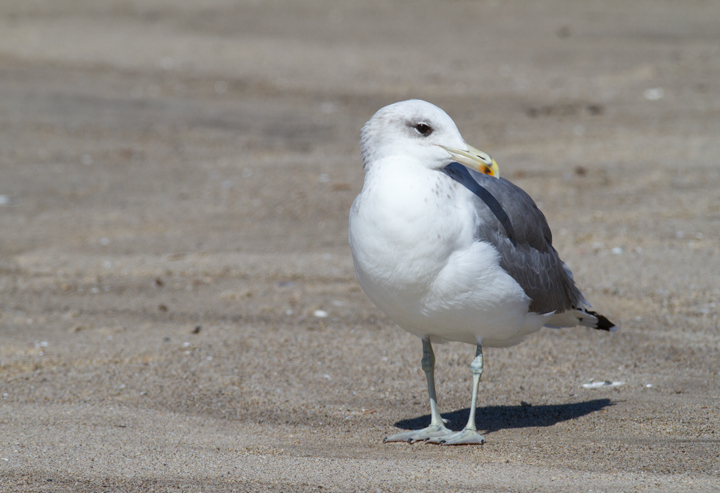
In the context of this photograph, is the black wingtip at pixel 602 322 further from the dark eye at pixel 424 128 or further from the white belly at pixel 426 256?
the dark eye at pixel 424 128

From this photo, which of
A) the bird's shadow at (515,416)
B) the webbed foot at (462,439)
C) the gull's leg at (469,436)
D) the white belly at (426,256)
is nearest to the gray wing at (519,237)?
the white belly at (426,256)

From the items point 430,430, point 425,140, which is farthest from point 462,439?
point 425,140

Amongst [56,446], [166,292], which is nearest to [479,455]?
[56,446]

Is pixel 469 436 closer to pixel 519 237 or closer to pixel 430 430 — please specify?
pixel 430 430

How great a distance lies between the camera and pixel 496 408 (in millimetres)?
4996

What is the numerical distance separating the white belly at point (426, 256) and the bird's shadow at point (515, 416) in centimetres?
78

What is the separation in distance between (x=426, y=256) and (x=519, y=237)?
78 centimetres

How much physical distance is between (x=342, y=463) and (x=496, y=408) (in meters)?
1.46

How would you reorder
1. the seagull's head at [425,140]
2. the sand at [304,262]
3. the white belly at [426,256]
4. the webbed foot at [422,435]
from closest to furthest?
the white belly at [426,256] < the seagull's head at [425,140] < the sand at [304,262] < the webbed foot at [422,435]

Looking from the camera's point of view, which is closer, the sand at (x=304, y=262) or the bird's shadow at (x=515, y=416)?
the sand at (x=304, y=262)

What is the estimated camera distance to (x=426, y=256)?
3.84 m

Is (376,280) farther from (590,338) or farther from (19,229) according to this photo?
(19,229)

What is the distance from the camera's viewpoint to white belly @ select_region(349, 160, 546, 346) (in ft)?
12.5

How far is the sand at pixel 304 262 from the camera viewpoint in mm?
4070
